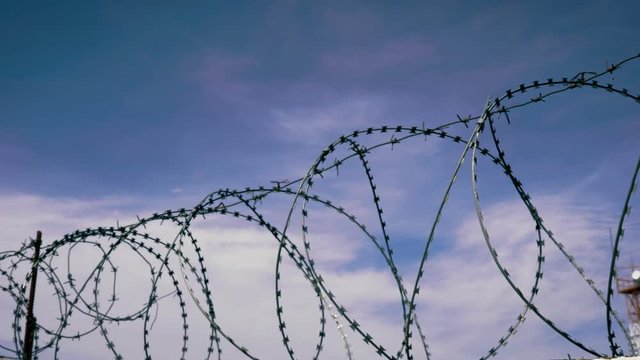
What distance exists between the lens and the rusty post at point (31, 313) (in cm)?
1289

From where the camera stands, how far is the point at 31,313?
13.5 meters

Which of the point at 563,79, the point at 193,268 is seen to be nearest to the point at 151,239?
the point at 193,268

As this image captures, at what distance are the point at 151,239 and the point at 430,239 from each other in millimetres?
5818

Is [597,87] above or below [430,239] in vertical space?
above

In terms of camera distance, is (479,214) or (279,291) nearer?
(479,214)

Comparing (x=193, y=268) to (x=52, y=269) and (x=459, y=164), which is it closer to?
(x=52, y=269)

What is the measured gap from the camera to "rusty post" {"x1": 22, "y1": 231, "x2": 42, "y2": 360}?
1289cm

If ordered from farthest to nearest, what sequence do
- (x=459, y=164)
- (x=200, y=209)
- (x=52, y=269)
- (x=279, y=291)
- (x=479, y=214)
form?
1. (x=52, y=269)
2. (x=200, y=209)
3. (x=279, y=291)
4. (x=459, y=164)
5. (x=479, y=214)

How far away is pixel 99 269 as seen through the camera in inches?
453

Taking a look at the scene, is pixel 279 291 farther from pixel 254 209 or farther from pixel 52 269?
pixel 52 269

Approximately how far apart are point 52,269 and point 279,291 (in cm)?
623

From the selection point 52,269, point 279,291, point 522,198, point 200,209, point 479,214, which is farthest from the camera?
point 52,269

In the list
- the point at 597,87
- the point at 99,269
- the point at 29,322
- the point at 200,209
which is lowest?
the point at 29,322

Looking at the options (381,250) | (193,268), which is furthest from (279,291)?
(193,268)
